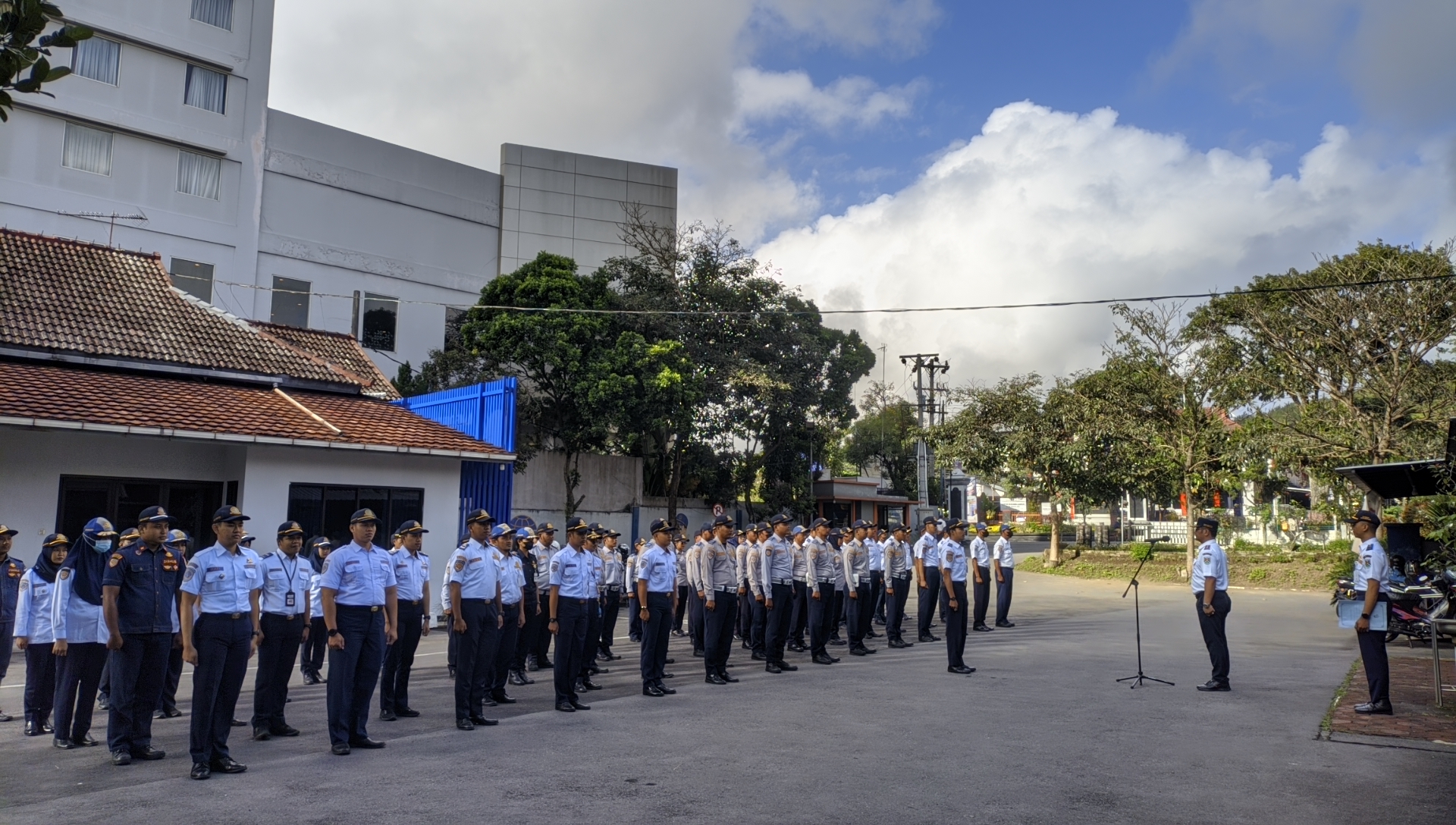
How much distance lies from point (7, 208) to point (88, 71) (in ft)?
14.3

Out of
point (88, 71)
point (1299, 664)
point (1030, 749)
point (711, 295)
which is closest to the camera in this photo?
point (1030, 749)

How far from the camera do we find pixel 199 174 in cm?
2872

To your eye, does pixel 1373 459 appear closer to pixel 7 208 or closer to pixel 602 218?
pixel 602 218

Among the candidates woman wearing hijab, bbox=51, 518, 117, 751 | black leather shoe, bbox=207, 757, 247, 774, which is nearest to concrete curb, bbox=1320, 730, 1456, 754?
black leather shoe, bbox=207, 757, 247, 774

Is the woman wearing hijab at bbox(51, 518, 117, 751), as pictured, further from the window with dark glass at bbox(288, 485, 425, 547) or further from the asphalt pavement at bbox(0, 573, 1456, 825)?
the window with dark glass at bbox(288, 485, 425, 547)

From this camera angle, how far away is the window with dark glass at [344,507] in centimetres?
1655

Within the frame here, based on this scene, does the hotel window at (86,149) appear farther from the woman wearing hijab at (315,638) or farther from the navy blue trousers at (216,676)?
the navy blue trousers at (216,676)

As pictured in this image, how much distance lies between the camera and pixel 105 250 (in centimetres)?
1973

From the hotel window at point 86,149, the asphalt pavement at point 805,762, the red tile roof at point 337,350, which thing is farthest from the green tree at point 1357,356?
the hotel window at point 86,149

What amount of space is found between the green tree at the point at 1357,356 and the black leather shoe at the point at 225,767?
2083 cm

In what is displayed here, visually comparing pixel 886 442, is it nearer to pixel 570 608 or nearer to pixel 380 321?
pixel 380 321

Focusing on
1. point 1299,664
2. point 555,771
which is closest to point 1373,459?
point 1299,664

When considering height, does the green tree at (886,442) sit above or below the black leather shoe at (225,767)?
above

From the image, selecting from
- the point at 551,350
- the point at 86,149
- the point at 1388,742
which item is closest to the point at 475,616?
the point at 1388,742
